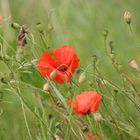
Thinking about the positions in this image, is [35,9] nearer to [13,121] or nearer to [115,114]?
[13,121]

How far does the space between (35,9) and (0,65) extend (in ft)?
3.05

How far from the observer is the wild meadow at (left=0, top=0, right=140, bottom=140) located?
1.65 meters

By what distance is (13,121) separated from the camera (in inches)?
85.0

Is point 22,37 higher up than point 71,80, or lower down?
higher up

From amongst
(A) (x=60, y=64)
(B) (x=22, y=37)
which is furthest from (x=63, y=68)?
(B) (x=22, y=37)

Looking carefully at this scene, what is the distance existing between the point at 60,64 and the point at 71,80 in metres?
0.05

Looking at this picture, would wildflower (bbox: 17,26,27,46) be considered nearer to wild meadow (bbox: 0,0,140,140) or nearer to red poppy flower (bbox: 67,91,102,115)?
wild meadow (bbox: 0,0,140,140)

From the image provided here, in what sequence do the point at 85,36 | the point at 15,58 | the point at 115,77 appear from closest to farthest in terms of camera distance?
the point at 15,58
the point at 115,77
the point at 85,36

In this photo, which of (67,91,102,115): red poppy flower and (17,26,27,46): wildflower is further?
(17,26,27,46): wildflower

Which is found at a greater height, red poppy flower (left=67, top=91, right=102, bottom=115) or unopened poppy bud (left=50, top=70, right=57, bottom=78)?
unopened poppy bud (left=50, top=70, right=57, bottom=78)

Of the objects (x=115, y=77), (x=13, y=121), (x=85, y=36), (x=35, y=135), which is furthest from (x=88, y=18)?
(x=35, y=135)

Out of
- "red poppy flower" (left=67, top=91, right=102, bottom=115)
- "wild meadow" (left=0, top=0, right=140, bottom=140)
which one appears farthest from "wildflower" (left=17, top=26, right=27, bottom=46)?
"red poppy flower" (left=67, top=91, right=102, bottom=115)

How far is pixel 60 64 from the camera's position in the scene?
1.73 metres

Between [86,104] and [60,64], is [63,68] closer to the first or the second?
[60,64]
